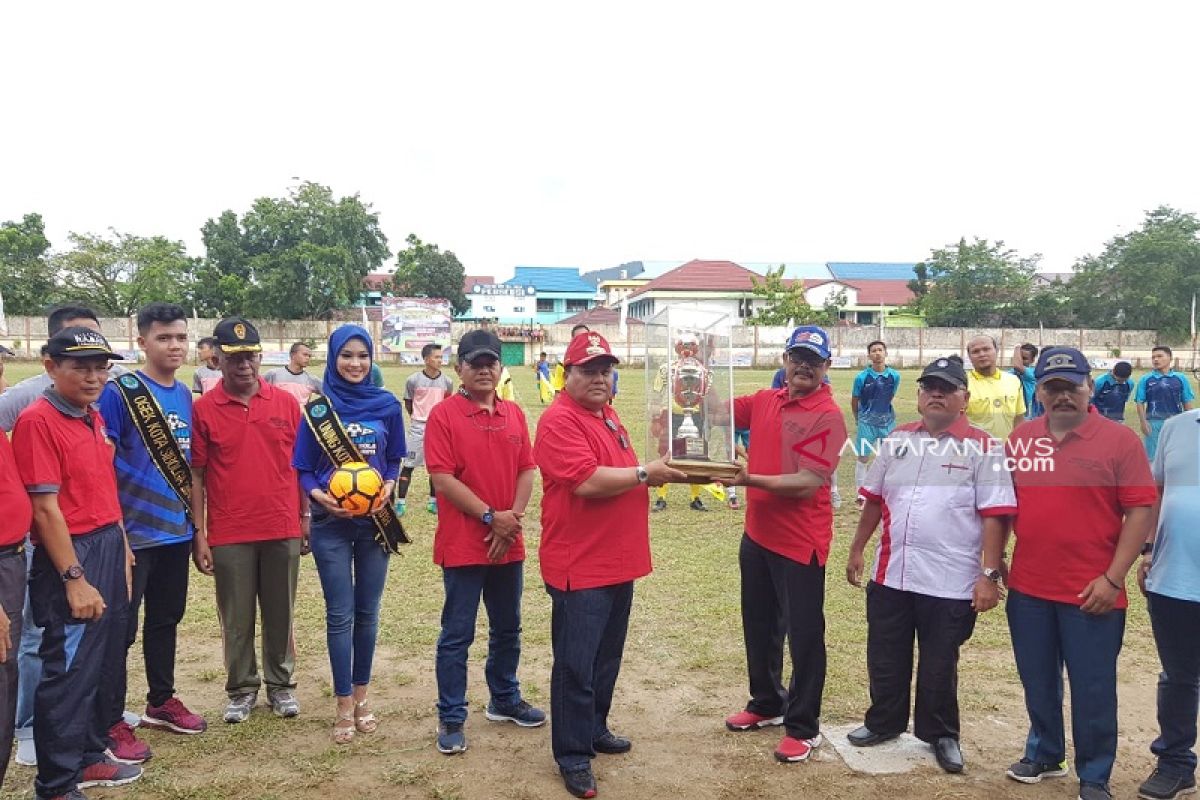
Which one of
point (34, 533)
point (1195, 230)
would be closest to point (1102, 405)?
point (34, 533)

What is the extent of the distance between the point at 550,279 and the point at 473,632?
6948cm

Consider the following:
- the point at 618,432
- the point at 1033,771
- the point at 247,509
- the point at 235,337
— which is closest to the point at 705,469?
the point at 618,432

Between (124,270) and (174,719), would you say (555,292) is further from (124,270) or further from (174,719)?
(174,719)

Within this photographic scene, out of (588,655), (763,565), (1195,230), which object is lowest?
(588,655)

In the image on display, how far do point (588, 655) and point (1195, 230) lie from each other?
24.6 m

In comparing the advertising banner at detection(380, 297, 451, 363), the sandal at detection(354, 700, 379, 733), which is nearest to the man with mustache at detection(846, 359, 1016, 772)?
the sandal at detection(354, 700, 379, 733)

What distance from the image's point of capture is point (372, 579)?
4301mm

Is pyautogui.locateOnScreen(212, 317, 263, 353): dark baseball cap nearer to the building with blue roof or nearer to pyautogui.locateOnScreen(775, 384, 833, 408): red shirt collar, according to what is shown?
pyautogui.locateOnScreen(775, 384, 833, 408): red shirt collar

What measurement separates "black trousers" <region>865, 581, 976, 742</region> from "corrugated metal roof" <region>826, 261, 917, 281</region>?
69.6 m

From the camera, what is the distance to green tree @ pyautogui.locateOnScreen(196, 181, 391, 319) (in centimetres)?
A: 4579

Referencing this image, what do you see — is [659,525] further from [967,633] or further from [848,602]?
[967,633]

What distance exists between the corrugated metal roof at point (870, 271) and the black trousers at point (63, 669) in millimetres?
71129

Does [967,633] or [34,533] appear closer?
[34,533]

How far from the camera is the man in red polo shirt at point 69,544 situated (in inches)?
134
